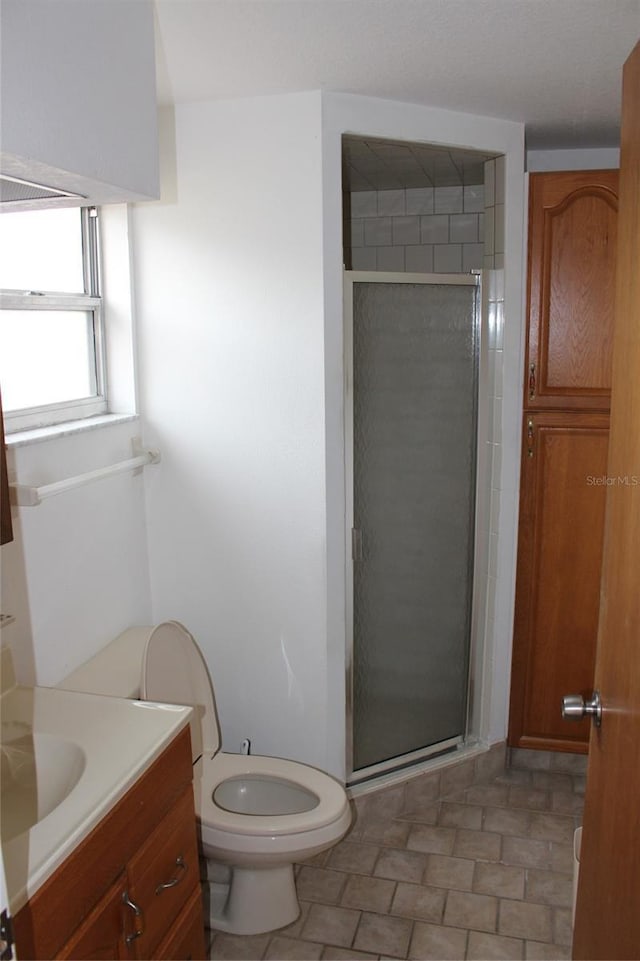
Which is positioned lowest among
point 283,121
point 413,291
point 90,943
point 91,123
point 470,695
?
point 470,695

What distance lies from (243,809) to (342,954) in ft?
1.52

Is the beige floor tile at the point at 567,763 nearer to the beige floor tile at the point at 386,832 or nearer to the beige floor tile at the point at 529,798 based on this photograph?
the beige floor tile at the point at 529,798

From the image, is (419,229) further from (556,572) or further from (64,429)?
(64,429)

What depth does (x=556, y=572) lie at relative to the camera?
289 cm

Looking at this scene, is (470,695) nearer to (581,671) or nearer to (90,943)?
(581,671)

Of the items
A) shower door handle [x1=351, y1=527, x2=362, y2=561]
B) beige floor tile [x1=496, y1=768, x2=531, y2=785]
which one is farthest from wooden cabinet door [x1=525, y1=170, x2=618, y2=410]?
beige floor tile [x1=496, y1=768, x2=531, y2=785]

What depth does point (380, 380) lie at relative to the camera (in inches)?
102

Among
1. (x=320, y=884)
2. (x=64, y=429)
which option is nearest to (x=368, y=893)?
(x=320, y=884)

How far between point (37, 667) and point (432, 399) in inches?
58.9

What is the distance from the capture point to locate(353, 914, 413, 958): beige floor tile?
85.9 inches

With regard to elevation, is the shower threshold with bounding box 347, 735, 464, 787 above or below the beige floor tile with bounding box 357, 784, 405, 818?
above

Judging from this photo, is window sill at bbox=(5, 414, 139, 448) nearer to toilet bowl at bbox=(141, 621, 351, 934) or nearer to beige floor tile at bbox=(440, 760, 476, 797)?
toilet bowl at bbox=(141, 621, 351, 934)

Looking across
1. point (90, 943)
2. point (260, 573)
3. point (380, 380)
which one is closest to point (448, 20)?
point (380, 380)

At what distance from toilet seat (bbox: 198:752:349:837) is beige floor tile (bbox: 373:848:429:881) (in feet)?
1.54
